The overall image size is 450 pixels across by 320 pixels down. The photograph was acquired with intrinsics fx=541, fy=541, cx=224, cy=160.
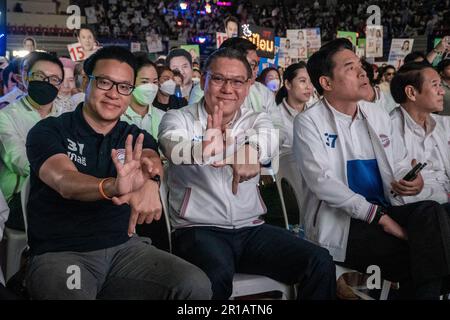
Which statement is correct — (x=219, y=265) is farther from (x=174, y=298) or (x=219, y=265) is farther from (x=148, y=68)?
(x=148, y=68)

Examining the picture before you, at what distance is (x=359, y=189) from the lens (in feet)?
10.3

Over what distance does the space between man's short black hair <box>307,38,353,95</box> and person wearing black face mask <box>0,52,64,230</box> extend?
6.13 ft

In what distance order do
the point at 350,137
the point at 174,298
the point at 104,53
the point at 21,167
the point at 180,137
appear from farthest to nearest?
→ the point at 21,167 < the point at 350,137 < the point at 180,137 < the point at 104,53 < the point at 174,298

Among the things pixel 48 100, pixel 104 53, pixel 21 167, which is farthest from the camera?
pixel 48 100

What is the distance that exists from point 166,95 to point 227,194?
3.32 meters

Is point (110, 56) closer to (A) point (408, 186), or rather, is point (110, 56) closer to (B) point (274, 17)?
(A) point (408, 186)

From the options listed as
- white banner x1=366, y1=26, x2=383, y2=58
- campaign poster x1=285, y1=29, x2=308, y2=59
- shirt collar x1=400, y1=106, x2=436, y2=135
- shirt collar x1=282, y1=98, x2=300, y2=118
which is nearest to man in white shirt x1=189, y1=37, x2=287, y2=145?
shirt collar x1=282, y1=98, x2=300, y2=118

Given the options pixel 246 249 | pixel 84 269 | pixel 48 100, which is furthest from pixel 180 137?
pixel 48 100

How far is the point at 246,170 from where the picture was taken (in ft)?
8.18

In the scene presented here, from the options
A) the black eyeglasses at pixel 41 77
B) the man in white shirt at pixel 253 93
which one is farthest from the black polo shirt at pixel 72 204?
the man in white shirt at pixel 253 93

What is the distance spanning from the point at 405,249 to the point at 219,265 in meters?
1.04

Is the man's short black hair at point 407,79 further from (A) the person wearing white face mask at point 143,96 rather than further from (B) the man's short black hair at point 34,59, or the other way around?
(B) the man's short black hair at point 34,59

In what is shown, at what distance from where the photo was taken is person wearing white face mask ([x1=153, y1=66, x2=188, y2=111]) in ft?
19.1

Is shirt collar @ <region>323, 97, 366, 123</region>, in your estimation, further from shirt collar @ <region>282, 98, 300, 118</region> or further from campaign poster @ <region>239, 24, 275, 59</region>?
campaign poster @ <region>239, 24, 275, 59</region>
